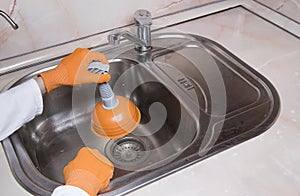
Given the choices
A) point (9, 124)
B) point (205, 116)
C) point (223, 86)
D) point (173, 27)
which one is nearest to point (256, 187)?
point (205, 116)

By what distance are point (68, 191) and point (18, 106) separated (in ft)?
0.99

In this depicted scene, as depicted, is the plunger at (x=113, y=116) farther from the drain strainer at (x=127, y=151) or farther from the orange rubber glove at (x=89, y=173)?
the orange rubber glove at (x=89, y=173)

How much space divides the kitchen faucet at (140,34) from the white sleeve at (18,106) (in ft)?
0.85

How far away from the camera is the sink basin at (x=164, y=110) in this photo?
779 millimetres

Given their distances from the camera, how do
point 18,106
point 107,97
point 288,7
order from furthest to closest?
point 288,7
point 107,97
point 18,106

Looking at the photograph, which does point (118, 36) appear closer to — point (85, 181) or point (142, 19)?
point (142, 19)

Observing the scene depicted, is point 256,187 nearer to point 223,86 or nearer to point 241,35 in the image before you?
point 223,86

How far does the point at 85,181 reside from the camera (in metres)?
0.63

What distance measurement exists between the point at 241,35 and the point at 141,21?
1.16ft

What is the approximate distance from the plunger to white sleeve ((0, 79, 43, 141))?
0.56ft

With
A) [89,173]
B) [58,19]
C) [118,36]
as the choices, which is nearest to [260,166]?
[89,173]

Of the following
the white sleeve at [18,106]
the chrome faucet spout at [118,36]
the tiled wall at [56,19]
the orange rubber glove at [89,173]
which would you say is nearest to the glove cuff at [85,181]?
the orange rubber glove at [89,173]

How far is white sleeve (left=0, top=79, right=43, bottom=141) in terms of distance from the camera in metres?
0.77

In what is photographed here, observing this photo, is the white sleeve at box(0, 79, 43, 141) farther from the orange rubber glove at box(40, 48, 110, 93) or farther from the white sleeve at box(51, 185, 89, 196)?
the white sleeve at box(51, 185, 89, 196)
